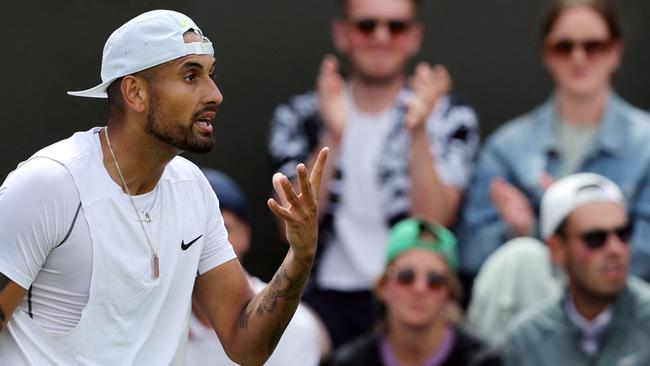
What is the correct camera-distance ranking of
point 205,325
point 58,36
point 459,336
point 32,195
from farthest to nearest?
point 58,36
point 459,336
point 205,325
point 32,195

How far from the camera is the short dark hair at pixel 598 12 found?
19.0 ft

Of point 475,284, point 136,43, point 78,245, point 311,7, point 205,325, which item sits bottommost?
point 475,284

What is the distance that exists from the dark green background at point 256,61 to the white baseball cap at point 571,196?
1355 mm

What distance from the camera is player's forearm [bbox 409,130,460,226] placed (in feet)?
18.5

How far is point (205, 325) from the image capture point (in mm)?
4887

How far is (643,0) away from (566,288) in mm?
1980

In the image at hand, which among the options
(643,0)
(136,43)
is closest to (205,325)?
(136,43)

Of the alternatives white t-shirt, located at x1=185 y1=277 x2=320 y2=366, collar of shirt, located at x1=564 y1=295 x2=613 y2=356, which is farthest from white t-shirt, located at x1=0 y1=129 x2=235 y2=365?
collar of shirt, located at x1=564 y1=295 x2=613 y2=356

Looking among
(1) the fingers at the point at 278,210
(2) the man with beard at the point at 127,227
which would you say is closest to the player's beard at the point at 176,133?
(2) the man with beard at the point at 127,227

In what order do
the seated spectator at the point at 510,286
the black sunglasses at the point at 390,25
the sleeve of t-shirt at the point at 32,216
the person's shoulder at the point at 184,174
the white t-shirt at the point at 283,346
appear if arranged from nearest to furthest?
1. the sleeve of t-shirt at the point at 32,216
2. the person's shoulder at the point at 184,174
3. the white t-shirt at the point at 283,346
4. the seated spectator at the point at 510,286
5. the black sunglasses at the point at 390,25

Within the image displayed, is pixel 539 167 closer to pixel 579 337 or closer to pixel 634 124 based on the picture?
pixel 634 124

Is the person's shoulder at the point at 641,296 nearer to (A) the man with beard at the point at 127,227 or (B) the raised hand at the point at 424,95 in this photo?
(B) the raised hand at the point at 424,95

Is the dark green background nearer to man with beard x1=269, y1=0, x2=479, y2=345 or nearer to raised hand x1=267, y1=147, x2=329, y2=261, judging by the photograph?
man with beard x1=269, y1=0, x2=479, y2=345

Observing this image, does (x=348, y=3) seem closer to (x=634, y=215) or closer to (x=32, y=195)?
(x=634, y=215)
